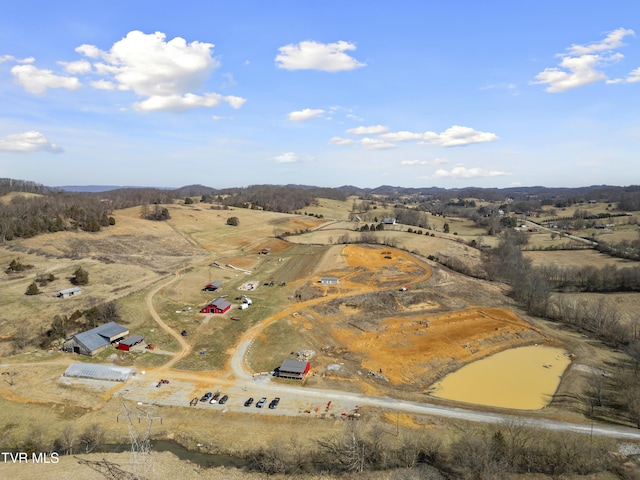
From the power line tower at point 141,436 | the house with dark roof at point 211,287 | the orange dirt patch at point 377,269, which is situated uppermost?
the orange dirt patch at point 377,269

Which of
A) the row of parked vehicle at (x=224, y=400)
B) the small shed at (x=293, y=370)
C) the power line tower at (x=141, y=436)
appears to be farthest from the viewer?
the small shed at (x=293, y=370)

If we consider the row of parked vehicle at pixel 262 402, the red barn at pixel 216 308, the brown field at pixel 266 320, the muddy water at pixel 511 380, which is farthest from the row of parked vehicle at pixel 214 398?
the red barn at pixel 216 308

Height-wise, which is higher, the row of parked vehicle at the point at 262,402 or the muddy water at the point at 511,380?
the row of parked vehicle at the point at 262,402

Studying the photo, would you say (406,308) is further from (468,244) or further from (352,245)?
(468,244)

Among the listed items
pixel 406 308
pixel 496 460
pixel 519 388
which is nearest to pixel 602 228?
pixel 406 308

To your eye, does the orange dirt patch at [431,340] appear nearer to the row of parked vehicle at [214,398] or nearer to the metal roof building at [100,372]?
the row of parked vehicle at [214,398]

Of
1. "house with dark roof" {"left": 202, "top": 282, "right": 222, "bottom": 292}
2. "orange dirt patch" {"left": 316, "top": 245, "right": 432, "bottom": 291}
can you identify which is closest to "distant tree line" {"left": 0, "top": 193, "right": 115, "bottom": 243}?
"house with dark roof" {"left": 202, "top": 282, "right": 222, "bottom": 292}

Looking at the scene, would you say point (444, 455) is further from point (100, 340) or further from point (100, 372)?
point (100, 340)
